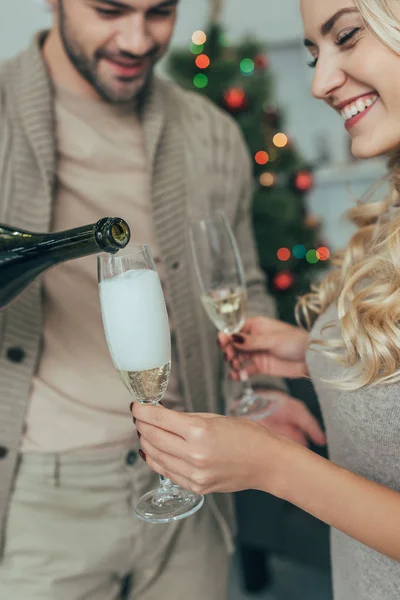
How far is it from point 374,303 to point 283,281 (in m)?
1.69

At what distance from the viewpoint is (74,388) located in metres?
1.41

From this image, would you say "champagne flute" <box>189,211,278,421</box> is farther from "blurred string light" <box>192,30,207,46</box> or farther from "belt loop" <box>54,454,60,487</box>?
"blurred string light" <box>192,30,207,46</box>

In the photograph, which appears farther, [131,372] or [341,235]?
[341,235]

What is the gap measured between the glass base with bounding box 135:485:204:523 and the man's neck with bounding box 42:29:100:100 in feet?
3.19

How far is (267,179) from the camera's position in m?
2.76

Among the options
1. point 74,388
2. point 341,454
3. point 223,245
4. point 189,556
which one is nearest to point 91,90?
point 223,245

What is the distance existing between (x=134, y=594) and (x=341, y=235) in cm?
391

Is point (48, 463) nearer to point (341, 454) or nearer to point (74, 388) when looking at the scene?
point (74, 388)

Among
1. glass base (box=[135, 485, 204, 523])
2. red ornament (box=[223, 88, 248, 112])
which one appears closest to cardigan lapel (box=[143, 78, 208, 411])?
glass base (box=[135, 485, 204, 523])

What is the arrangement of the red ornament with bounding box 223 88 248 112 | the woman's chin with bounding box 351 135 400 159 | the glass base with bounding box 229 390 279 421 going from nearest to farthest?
1. the woman's chin with bounding box 351 135 400 159
2. the glass base with bounding box 229 390 279 421
3. the red ornament with bounding box 223 88 248 112

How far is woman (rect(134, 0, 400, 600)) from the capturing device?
2.86ft

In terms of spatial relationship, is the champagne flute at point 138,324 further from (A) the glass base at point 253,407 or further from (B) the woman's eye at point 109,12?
(B) the woman's eye at point 109,12

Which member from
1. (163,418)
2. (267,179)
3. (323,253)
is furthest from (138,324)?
(323,253)

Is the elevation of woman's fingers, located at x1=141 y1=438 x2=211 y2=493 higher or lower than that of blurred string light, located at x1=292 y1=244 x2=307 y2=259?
lower
